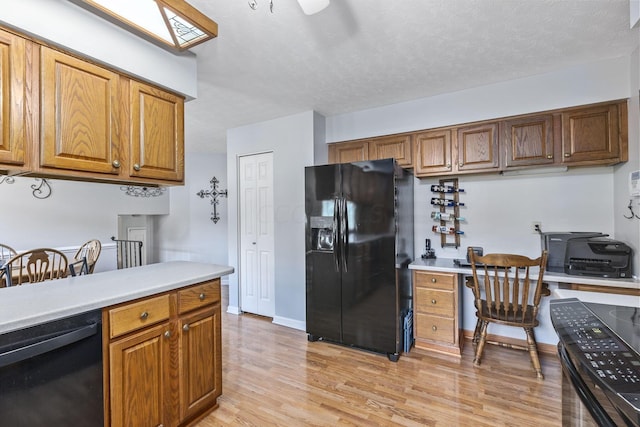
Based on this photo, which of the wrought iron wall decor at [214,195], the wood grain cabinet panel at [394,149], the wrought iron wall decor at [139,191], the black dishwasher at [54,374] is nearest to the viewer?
the black dishwasher at [54,374]

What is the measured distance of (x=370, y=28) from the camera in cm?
191

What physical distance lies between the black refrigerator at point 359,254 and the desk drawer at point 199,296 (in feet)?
4.03

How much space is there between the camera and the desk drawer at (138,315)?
1.39 metres

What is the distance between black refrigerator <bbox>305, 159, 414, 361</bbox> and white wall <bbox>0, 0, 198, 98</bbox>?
1426 mm

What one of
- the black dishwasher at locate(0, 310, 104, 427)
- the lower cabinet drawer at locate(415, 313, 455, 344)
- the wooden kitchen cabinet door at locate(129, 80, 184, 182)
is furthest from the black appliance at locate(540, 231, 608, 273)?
the black dishwasher at locate(0, 310, 104, 427)

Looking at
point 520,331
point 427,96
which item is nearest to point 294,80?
point 427,96

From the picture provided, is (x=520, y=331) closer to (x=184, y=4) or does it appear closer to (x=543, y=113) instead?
(x=543, y=113)

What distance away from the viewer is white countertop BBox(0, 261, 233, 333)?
1.16 metres

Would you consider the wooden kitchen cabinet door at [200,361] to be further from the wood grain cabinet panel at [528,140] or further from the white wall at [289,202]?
the wood grain cabinet panel at [528,140]

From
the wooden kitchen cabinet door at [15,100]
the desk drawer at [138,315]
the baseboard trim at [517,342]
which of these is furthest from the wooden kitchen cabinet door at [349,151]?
the wooden kitchen cabinet door at [15,100]

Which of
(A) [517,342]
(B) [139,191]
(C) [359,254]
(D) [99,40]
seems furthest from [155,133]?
(B) [139,191]

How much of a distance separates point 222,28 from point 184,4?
0.32 metres

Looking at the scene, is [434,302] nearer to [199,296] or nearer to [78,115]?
[199,296]

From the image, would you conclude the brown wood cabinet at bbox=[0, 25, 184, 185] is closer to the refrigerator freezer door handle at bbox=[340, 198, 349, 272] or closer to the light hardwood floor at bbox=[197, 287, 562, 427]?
the refrigerator freezer door handle at bbox=[340, 198, 349, 272]
